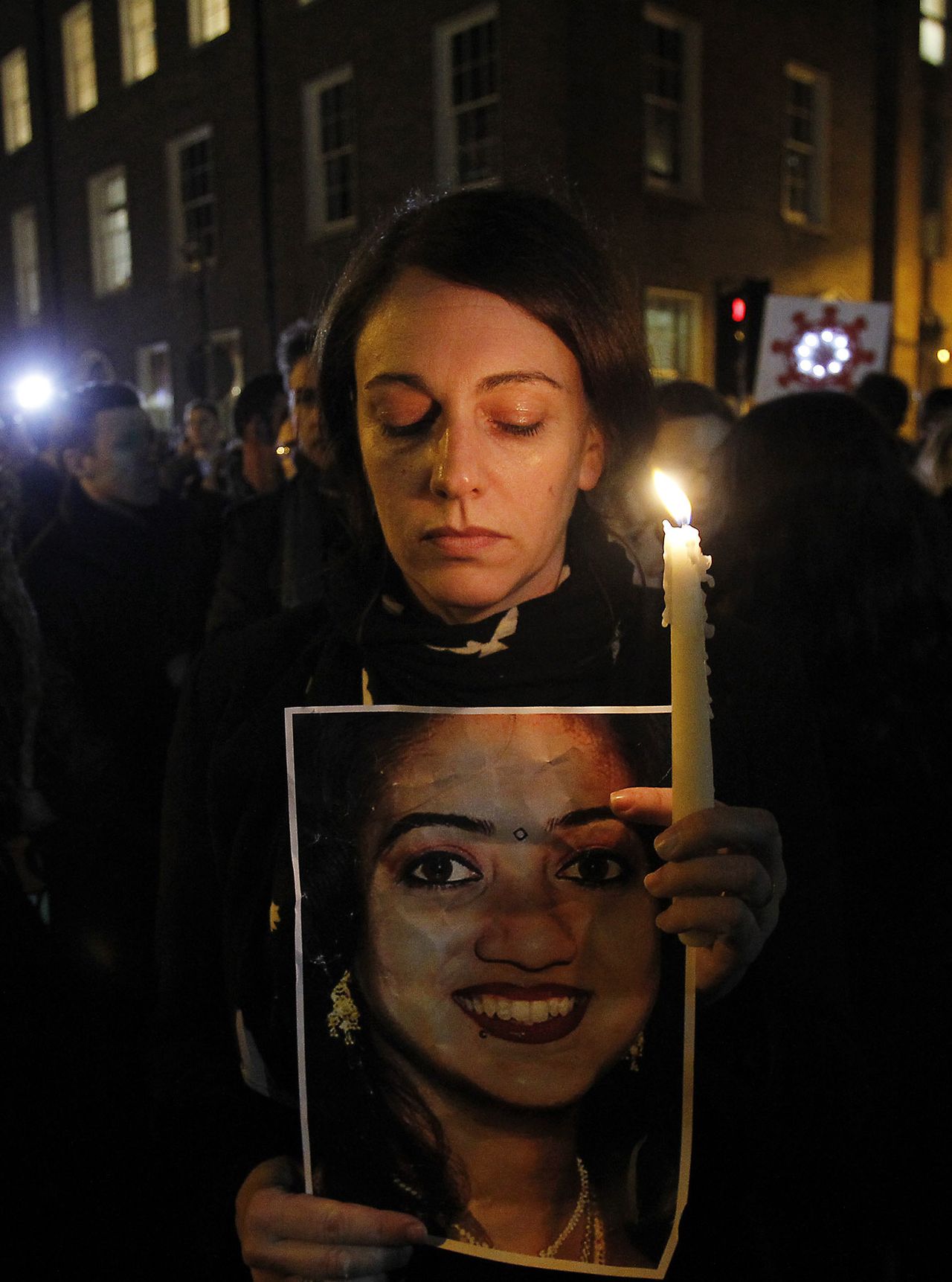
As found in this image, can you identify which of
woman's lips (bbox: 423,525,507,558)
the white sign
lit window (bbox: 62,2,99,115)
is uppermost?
lit window (bbox: 62,2,99,115)

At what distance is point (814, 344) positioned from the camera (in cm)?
600

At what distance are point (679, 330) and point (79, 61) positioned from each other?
14.0 m

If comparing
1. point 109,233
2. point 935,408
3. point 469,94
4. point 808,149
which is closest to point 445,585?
point 935,408

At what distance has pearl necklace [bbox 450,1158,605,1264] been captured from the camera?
82cm

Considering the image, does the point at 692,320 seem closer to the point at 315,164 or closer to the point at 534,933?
the point at 315,164

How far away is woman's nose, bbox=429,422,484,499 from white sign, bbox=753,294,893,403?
5.39 m

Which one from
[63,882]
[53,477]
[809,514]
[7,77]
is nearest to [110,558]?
[63,882]

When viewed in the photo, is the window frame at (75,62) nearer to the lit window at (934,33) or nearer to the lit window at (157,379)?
the lit window at (157,379)

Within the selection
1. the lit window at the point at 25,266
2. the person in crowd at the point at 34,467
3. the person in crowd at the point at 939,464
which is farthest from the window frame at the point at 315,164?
the person in crowd at the point at 939,464

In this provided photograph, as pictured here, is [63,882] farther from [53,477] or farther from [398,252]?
[53,477]

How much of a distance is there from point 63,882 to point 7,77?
79.3 ft

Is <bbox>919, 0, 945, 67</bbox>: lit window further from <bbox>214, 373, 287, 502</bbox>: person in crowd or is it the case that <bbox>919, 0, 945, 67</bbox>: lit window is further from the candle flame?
the candle flame

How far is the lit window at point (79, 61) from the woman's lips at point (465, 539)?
71.5ft

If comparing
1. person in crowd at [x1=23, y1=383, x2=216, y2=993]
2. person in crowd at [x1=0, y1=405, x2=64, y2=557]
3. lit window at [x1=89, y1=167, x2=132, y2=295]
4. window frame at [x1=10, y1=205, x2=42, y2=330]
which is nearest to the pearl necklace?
person in crowd at [x1=23, y1=383, x2=216, y2=993]
